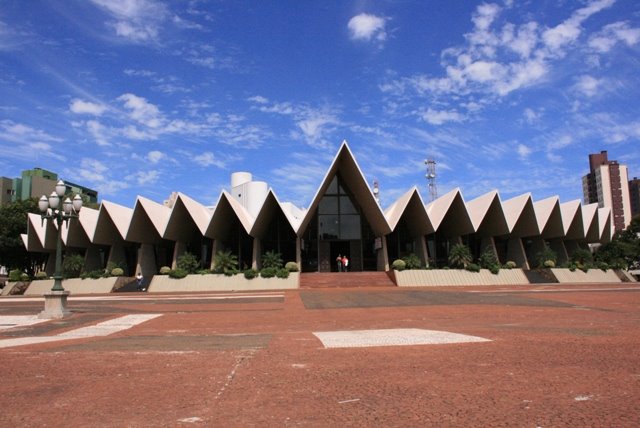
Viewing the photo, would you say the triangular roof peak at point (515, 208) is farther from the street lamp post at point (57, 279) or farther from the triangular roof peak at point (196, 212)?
the street lamp post at point (57, 279)

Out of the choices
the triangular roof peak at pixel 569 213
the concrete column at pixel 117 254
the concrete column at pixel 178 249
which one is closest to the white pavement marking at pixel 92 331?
the concrete column at pixel 178 249

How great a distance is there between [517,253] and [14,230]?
4406cm

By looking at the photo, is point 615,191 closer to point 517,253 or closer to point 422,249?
point 517,253

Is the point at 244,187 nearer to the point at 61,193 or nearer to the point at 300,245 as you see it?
the point at 300,245

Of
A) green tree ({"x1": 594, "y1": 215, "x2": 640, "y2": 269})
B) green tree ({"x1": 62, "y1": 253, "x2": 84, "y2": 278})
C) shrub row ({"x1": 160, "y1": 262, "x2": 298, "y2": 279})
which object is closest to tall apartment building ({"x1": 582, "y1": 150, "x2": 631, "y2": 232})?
green tree ({"x1": 594, "y1": 215, "x2": 640, "y2": 269})

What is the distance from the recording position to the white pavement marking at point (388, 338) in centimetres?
718

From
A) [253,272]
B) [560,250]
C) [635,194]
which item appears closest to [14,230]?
[253,272]

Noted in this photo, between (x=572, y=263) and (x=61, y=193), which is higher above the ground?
(x=61, y=193)

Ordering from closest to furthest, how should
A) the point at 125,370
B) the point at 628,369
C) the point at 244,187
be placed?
1. the point at 628,369
2. the point at 125,370
3. the point at 244,187

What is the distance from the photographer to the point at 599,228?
141ft

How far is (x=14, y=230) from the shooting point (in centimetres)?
4528

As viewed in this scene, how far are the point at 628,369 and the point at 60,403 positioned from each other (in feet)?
18.0

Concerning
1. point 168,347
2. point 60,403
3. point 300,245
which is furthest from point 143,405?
point 300,245

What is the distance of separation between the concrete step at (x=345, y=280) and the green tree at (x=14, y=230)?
→ 2939cm
